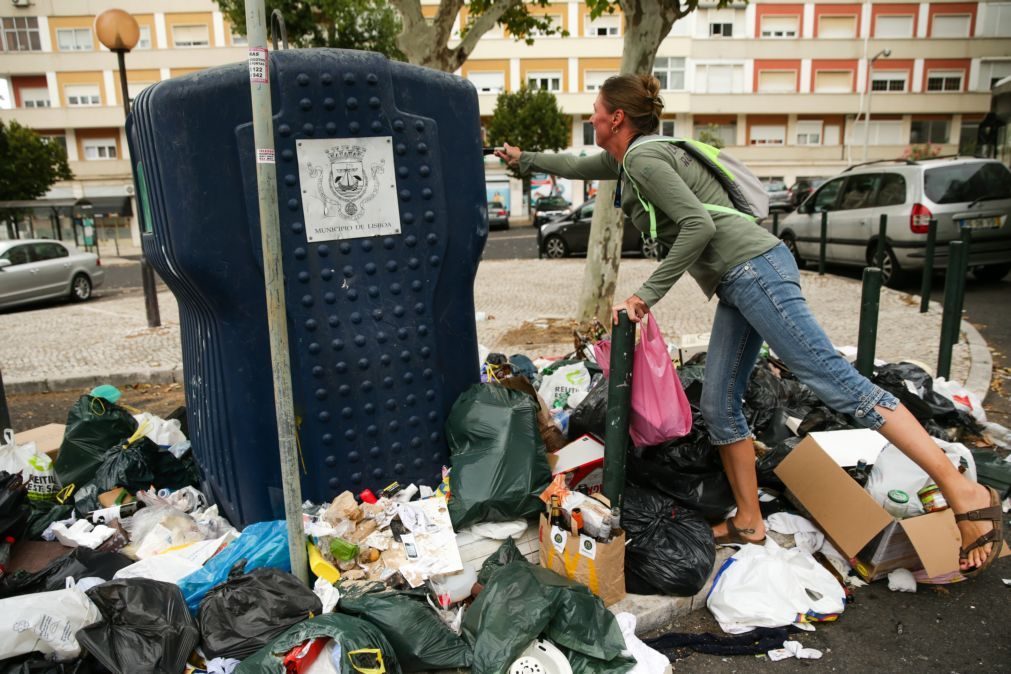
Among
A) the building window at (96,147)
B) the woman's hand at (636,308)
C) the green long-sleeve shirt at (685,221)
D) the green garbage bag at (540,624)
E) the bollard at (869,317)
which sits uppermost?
the building window at (96,147)

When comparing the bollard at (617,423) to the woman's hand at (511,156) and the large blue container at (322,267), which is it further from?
the woman's hand at (511,156)

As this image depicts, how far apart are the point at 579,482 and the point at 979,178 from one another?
9.07 m

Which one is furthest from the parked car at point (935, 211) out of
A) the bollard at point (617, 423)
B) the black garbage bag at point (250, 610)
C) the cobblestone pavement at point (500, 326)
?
the black garbage bag at point (250, 610)

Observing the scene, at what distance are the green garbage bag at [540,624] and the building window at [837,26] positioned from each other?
45610 mm

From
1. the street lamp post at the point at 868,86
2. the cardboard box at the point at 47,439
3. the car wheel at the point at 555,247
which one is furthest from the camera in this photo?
the street lamp post at the point at 868,86

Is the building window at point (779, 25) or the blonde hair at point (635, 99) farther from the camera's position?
the building window at point (779, 25)

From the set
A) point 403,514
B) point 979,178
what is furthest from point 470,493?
point 979,178

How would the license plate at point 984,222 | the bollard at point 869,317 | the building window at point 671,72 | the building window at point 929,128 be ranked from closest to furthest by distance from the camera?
the bollard at point 869,317 → the license plate at point 984,222 → the building window at point 671,72 → the building window at point 929,128

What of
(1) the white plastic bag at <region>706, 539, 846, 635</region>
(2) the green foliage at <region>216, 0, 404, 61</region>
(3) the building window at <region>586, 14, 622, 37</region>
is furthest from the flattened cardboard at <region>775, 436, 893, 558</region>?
(3) the building window at <region>586, 14, 622, 37</region>

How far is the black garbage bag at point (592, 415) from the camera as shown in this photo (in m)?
3.41

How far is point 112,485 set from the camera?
325cm

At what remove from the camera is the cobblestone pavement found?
6.64m

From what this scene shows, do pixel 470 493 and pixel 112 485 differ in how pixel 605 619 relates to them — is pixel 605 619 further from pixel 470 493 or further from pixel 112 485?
pixel 112 485

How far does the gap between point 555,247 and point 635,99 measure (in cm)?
1424
